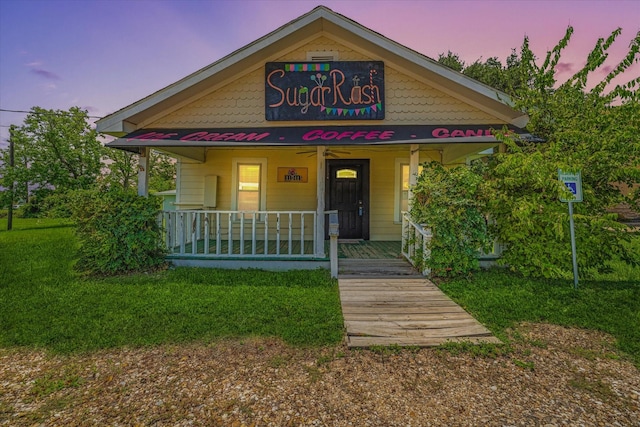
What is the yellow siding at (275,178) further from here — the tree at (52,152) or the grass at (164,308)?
the tree at (52,152)

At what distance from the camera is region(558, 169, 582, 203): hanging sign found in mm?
4918

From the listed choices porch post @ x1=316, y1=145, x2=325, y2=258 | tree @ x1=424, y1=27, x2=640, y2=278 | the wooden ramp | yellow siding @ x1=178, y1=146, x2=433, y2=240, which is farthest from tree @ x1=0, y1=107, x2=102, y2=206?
tree @ x1=424, y1=27, x2=640, y2=278

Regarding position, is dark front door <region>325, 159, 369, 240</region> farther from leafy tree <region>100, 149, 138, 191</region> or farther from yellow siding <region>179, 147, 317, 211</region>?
leafy tree <region>100, 149, 138, 191</region>

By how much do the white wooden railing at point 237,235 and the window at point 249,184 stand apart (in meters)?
0.35

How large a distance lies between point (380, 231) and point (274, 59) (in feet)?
17.3

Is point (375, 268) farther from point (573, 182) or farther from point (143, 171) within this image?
point (143, 171)

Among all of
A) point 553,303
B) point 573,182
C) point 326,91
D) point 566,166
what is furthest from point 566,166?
point 326,91

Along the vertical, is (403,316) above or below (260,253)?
below

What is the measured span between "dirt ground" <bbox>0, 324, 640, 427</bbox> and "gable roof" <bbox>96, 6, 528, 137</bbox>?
4.84 m

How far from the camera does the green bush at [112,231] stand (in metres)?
5.64

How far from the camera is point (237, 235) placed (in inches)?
337

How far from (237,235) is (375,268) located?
445 centimetres

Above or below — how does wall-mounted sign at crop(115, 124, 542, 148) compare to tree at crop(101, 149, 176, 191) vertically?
below

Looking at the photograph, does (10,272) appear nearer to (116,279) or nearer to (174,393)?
(116,279)
